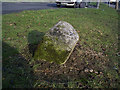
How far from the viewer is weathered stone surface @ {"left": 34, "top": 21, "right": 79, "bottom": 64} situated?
3.88m

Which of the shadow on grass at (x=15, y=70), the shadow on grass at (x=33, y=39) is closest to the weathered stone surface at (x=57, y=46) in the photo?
the shadow on grass at (x=15, y=70)

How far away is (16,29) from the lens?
611cm

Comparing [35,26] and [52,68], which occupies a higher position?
[35,26]

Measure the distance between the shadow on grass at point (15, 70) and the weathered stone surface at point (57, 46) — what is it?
1.80 feet

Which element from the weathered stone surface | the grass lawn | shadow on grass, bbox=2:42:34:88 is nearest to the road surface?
the grass lawn

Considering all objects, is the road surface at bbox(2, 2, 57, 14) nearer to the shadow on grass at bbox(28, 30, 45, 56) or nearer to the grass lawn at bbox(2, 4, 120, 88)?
the grass lawn at bbox(2, 4, 120, 88)

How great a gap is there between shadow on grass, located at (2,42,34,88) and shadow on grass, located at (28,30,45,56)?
573mm

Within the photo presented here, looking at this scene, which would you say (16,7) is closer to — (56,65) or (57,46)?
(57,46)

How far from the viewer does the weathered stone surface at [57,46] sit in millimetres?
3876

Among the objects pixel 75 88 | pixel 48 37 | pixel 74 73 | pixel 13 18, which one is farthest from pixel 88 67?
pixel 13 18

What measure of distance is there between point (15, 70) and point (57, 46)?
138 cm

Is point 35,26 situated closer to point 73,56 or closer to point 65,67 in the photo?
point 73,56

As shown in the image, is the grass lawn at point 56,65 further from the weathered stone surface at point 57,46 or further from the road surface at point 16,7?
the road surface at point 16,7

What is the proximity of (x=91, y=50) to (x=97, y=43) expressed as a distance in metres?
0.92
